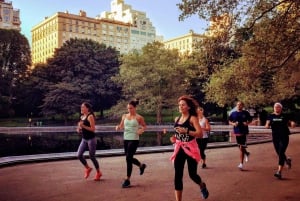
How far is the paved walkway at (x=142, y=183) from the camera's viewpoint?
23.2 ft

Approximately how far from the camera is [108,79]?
54719 mm

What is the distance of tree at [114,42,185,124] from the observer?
43.9m

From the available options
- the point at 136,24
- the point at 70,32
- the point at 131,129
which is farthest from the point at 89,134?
the point at 136,24

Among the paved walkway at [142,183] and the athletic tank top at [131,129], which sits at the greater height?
the athletic tank top at [131,129]

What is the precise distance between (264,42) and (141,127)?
8.66m

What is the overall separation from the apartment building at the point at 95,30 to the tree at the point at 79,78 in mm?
54301

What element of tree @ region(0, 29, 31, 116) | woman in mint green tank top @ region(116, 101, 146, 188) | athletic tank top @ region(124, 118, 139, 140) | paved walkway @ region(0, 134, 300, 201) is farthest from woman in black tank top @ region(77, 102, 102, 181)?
tree @ region(0, 29, 31, 116)

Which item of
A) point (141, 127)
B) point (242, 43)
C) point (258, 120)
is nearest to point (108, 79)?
point (258, 120)

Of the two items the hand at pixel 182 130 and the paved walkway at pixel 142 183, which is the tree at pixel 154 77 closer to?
the paved walkway at pixel 142 183

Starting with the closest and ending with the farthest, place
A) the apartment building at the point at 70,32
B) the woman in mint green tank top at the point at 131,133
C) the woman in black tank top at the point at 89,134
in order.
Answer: the woman in mint green tank top at the point at 131,133
the woman in black tank top at the point at 89,134
the apartment building at the point at 70,32

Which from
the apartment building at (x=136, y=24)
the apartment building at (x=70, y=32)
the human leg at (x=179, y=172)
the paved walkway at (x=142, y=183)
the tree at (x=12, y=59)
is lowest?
the paved walkway at (x=142, y=183)

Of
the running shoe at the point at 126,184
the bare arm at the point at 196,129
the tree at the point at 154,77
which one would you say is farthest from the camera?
the tree at the point at 154,77

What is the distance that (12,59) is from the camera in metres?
62.9

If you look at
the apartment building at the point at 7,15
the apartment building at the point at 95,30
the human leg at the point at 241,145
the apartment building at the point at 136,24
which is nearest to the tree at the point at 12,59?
the apartment building at the point at 95,30
